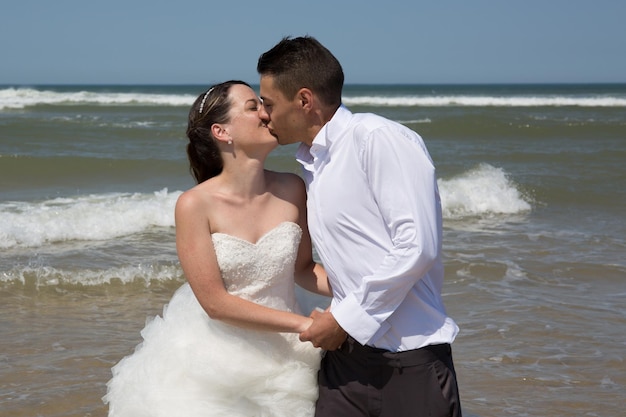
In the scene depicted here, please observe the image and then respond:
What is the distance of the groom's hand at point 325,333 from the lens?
8.52 feet

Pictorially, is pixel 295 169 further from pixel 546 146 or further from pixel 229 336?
pixel 229 336

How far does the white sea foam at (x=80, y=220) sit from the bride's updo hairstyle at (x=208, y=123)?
7.10 meters

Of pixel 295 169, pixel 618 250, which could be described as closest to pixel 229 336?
pixel 618 250

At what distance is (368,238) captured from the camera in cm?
251

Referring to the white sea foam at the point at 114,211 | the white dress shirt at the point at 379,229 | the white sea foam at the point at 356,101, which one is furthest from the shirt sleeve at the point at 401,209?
the white sea foam at the point at 356,101

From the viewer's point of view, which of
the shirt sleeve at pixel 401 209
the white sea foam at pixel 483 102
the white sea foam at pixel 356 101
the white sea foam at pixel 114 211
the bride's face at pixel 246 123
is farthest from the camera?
the white sea foam at pixel 483 102

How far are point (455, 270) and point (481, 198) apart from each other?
4.88 metres

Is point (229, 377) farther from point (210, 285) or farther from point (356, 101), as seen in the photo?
point (356, 101)

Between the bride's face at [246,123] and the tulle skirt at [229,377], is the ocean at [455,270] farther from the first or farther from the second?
the bride's face at [246,123]

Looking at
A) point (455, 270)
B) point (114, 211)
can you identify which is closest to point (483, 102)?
point (114, 211)

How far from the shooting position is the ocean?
520cm

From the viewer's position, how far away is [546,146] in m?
21.9

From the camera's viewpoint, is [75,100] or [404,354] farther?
[75,100]

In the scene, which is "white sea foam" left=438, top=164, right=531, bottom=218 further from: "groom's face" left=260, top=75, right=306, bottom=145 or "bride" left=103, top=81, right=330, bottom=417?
"groom's face" left=260, top=75, right=306, bottom=145
